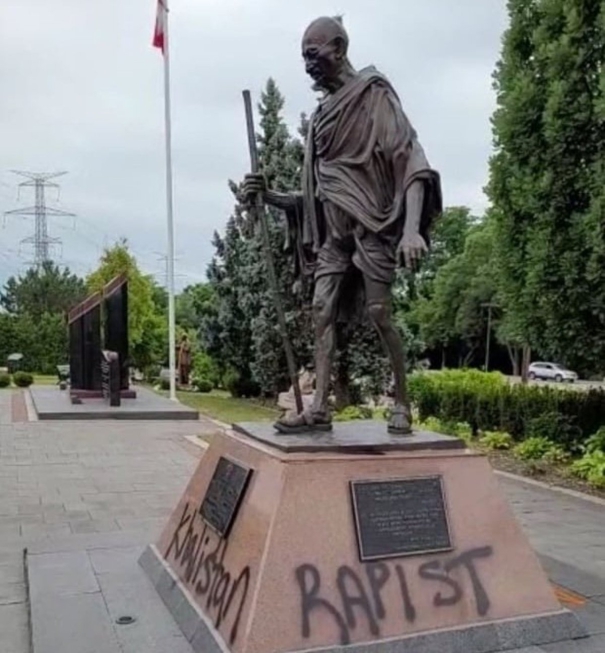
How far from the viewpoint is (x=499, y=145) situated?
9.49 meters

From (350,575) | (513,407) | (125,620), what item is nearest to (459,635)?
(350,575)

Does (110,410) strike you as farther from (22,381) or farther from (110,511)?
(22,381)

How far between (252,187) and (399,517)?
185 cm

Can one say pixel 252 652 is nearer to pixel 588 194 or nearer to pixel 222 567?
pixel 222 567

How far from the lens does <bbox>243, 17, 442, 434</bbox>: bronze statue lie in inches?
160

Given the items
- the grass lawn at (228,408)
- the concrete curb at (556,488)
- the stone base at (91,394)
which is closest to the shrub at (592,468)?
the concrete curb at (556,488)

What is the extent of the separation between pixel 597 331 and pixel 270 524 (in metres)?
6.10

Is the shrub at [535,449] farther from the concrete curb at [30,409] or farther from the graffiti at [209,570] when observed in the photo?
the concrete curb at [30,409]

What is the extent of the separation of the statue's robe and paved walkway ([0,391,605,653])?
2.00m

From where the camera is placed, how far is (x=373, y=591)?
3.47 m

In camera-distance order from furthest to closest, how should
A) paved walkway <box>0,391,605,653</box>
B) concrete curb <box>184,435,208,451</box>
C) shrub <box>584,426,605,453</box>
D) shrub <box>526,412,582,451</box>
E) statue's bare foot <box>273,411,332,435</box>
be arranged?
concrete curb <box>184,435,208,451</box> < shrub <box>526,412,582,451</box> < shrub <box>584,426,605,453</box> < paved walkway <box>0,391,605,653</box> < statue's bare foot <box>273,411,332,435</box>

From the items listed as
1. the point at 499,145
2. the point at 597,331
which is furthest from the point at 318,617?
the point at 499,145

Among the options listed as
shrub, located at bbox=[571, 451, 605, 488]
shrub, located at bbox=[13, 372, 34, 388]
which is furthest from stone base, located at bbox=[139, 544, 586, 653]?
shrub, located at bbox=[13, 372, 34, 388]

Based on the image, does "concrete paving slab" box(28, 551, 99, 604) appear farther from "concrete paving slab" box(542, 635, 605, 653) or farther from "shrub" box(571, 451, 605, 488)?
"shrub" box(571, 451, 605, 488)
